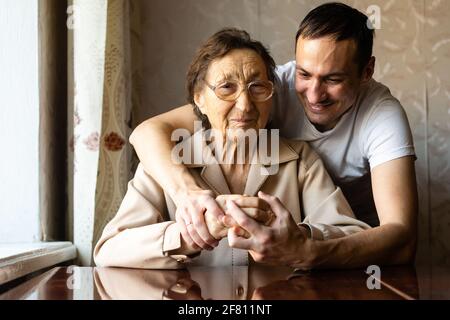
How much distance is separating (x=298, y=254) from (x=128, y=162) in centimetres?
93

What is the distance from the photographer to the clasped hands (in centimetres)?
118

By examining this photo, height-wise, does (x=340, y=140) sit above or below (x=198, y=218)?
above

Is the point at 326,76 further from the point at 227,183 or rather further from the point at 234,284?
the point at 234,284

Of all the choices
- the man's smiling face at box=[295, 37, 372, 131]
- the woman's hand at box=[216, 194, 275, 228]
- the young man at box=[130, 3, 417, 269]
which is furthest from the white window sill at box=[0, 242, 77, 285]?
the man's smiling face at box=[295, 37, 372, 131]

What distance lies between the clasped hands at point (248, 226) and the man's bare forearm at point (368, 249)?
6cm

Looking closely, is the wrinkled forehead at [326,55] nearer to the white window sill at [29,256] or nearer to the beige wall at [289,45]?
the beige wall at [289,45]

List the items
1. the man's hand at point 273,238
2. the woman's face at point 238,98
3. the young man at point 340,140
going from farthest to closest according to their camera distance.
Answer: the woman's face at point 238,98 → the young man at point 340,140 → the man's hand at point 273,238

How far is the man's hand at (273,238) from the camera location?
46.4 inches

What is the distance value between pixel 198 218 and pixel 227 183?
30 centimetres

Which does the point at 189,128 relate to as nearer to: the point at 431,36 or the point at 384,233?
the point at 384,233

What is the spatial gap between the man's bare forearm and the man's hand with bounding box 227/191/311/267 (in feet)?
0.14

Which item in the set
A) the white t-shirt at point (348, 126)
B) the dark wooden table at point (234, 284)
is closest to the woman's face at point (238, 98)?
the white t-shirt at point (348, 126)

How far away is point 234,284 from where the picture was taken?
109cm

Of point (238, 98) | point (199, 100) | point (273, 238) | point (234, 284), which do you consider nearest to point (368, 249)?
point (273, 238)
